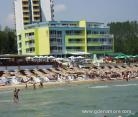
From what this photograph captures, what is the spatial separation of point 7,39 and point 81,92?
198ft

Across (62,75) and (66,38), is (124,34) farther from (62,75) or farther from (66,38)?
(62,75)

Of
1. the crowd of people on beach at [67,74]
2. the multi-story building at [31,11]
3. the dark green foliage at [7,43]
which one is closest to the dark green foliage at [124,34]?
the multi-story building at [31,11]

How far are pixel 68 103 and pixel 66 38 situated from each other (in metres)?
58.6

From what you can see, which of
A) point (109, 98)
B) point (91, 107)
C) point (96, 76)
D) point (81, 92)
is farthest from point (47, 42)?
point (91, 107)

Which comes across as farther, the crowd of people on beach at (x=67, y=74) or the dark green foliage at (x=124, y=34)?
the dark green foliage at (x=124, y=34)

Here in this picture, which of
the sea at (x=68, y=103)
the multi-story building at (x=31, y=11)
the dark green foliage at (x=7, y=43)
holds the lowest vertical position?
the sea at (x=68, y=103)

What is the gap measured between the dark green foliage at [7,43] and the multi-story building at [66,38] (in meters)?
5.21

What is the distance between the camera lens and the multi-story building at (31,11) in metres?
125

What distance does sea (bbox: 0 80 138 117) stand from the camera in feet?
115

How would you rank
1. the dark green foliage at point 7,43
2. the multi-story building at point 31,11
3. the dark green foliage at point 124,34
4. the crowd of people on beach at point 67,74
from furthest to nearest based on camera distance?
the multi-story building at point 31,11
the dark green foliage at point 124,34
the dark green foliage at point 7,43
the crowd of people on beach at point 67,74

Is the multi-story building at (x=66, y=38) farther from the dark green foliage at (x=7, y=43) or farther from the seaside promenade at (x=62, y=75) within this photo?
the seaside promenade at (x=62, y=75)

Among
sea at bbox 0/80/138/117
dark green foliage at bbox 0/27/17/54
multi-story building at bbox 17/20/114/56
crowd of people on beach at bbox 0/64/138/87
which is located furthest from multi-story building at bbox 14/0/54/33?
sea at bbox 0/80/138/117

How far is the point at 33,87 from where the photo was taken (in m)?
59.1

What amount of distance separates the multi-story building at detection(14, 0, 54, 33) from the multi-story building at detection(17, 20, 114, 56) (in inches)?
797
